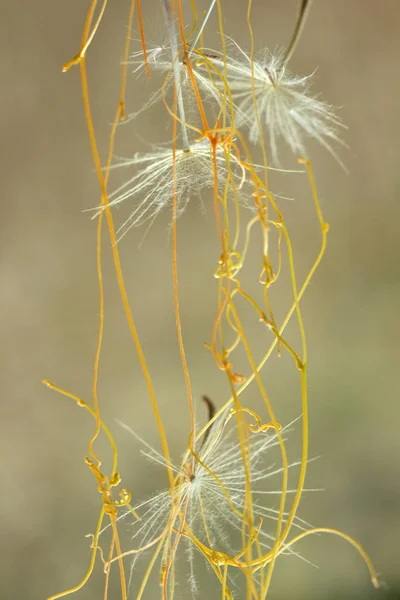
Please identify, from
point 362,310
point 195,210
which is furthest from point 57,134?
point 362,310

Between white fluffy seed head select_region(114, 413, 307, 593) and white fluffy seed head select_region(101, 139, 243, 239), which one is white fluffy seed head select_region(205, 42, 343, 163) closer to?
white fluffy seed head select_region(101, 139, 243, 239)

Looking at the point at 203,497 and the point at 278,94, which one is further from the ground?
the point at 278,94

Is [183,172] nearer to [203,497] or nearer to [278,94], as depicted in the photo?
[278,94]

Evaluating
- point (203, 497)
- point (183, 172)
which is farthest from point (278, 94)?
point (203, 497)

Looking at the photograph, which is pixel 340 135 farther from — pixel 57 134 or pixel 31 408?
pixel 31 408

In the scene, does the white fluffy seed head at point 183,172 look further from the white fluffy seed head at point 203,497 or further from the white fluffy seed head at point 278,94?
Result: the white fluffy seed head at point 203,497

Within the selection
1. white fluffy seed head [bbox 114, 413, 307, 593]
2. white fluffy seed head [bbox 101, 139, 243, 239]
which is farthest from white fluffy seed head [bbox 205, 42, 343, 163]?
white fluffy seed head [bbox 114, 413, 307, 593]

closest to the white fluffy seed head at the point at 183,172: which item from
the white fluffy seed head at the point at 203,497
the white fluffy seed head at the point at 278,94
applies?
the white fluffy seed head at the point at 278,94

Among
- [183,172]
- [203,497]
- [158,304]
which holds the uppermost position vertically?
[183,172]
